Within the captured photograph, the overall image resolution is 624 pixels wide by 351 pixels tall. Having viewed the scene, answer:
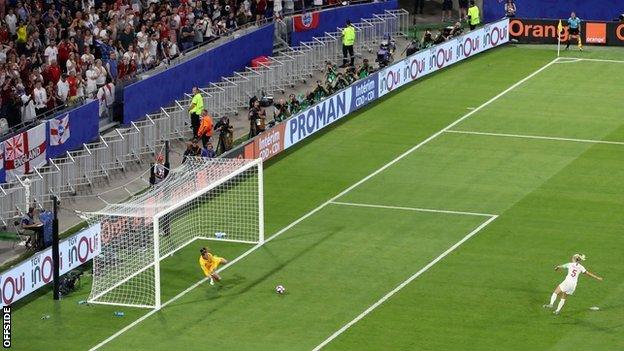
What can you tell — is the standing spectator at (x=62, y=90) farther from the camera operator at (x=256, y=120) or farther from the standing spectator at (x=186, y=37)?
the standing spectator at (x=186, y=37)

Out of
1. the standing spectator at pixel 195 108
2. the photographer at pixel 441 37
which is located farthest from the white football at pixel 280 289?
the photographer at pixel 441 37

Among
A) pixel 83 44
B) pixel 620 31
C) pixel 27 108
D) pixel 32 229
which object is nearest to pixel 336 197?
pixel 27 108

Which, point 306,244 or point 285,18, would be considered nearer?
point 306,244

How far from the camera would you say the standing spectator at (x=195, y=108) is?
182 feet

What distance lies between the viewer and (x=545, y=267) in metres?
43.4

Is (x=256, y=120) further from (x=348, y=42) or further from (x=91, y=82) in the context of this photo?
(x=348, y=42)

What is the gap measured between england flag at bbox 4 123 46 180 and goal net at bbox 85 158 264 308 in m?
5.31

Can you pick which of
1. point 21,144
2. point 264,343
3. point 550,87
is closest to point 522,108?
point 550,87

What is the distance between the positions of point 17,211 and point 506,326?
588 inches

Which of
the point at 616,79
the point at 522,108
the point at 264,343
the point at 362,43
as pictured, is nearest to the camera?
the point at 264,343

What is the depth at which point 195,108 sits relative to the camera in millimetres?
55469

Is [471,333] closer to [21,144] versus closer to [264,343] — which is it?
[264,343]

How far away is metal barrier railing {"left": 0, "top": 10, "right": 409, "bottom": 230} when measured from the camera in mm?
47625

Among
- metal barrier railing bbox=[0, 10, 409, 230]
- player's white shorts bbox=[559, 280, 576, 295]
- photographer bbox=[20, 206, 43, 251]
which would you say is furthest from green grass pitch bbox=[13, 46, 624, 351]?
metal barrier railing bbox=[0, 10, 409, 230]
